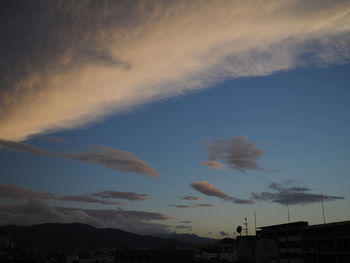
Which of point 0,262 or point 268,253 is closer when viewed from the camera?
point 268,253

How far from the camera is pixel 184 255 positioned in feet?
329

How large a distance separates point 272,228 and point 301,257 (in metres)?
17.1

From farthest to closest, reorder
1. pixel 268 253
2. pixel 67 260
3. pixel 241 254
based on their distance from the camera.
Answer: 1. pixel 67 260
2. pixel 241 254
3. pixel 268 253

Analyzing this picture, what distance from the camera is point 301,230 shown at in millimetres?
92000

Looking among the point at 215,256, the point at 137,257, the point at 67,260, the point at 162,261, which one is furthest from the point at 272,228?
the point at 67,260

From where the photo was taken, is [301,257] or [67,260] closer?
[301,257]

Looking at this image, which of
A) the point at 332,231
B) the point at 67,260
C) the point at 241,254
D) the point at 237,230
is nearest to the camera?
the point at 332,231

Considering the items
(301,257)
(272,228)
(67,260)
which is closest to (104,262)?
(67,260)

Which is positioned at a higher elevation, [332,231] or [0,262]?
[332,231]

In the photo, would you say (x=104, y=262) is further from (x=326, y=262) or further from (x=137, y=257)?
(x=326, y=262)

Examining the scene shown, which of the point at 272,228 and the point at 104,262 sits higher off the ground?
the point at 272,228

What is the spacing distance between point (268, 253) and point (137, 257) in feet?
121

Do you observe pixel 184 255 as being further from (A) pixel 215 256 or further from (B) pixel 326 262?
(A) pixel 215 256

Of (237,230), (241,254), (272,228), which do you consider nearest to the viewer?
(272,228)
